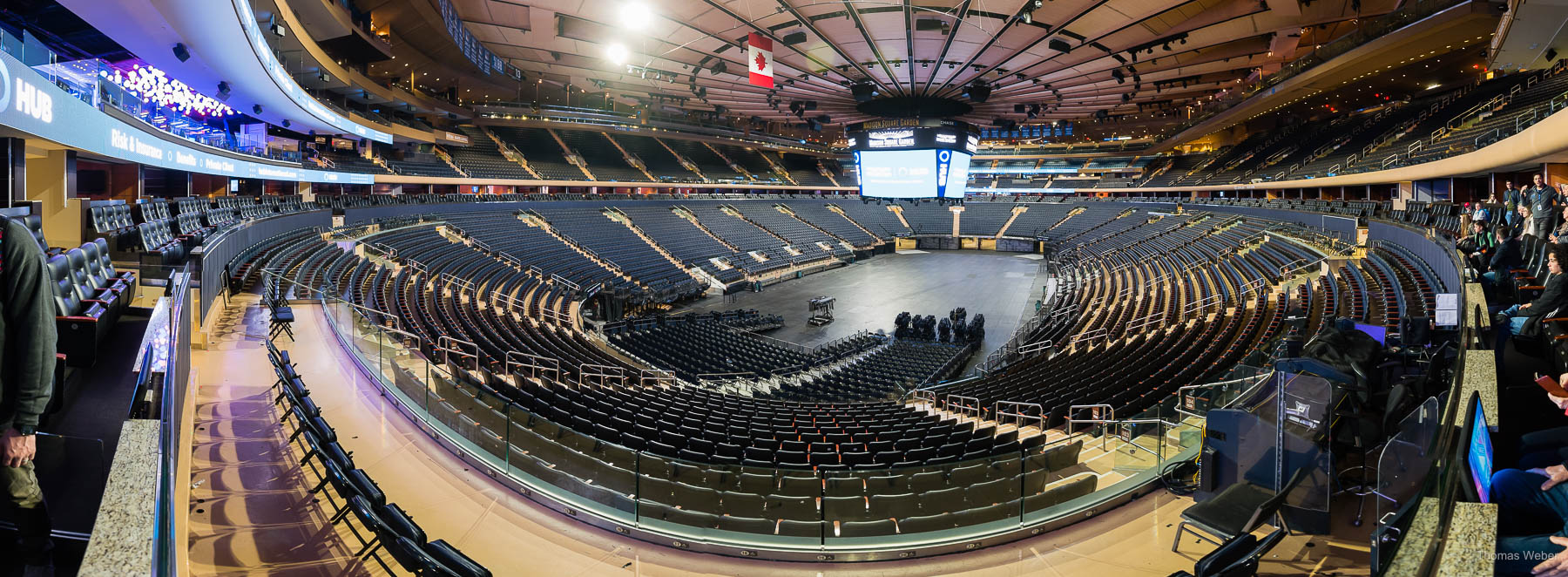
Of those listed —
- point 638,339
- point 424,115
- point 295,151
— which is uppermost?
point 424,115

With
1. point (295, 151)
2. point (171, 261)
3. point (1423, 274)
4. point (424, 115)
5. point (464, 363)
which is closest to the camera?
point (464, 363)

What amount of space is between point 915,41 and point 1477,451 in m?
20.4

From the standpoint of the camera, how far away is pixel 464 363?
9422mm

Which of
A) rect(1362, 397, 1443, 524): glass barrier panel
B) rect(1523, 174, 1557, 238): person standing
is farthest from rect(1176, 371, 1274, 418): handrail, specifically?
rect(1523, 174, 1557, 238): person standing

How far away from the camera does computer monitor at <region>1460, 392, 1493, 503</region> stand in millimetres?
2625

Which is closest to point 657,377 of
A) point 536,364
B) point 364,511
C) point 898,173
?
point 536,364

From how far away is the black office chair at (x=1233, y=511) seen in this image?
4688 millimetres

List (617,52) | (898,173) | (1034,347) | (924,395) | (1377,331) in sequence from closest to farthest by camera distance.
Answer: (1377,331)
(924,395)
(1034,347)
(617,52)
(898,173)

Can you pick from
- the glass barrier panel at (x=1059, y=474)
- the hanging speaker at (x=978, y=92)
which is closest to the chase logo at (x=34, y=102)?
the glass barrier panel at (x=1059, y=474)

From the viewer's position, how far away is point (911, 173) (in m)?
31.5

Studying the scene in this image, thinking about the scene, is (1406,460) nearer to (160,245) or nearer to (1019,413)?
(1019,413)

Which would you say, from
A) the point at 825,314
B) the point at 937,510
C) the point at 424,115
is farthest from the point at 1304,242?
the point at 424,115

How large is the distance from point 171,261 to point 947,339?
56.5 feet

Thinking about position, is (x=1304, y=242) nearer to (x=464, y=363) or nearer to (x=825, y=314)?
(x=825, y=314)
